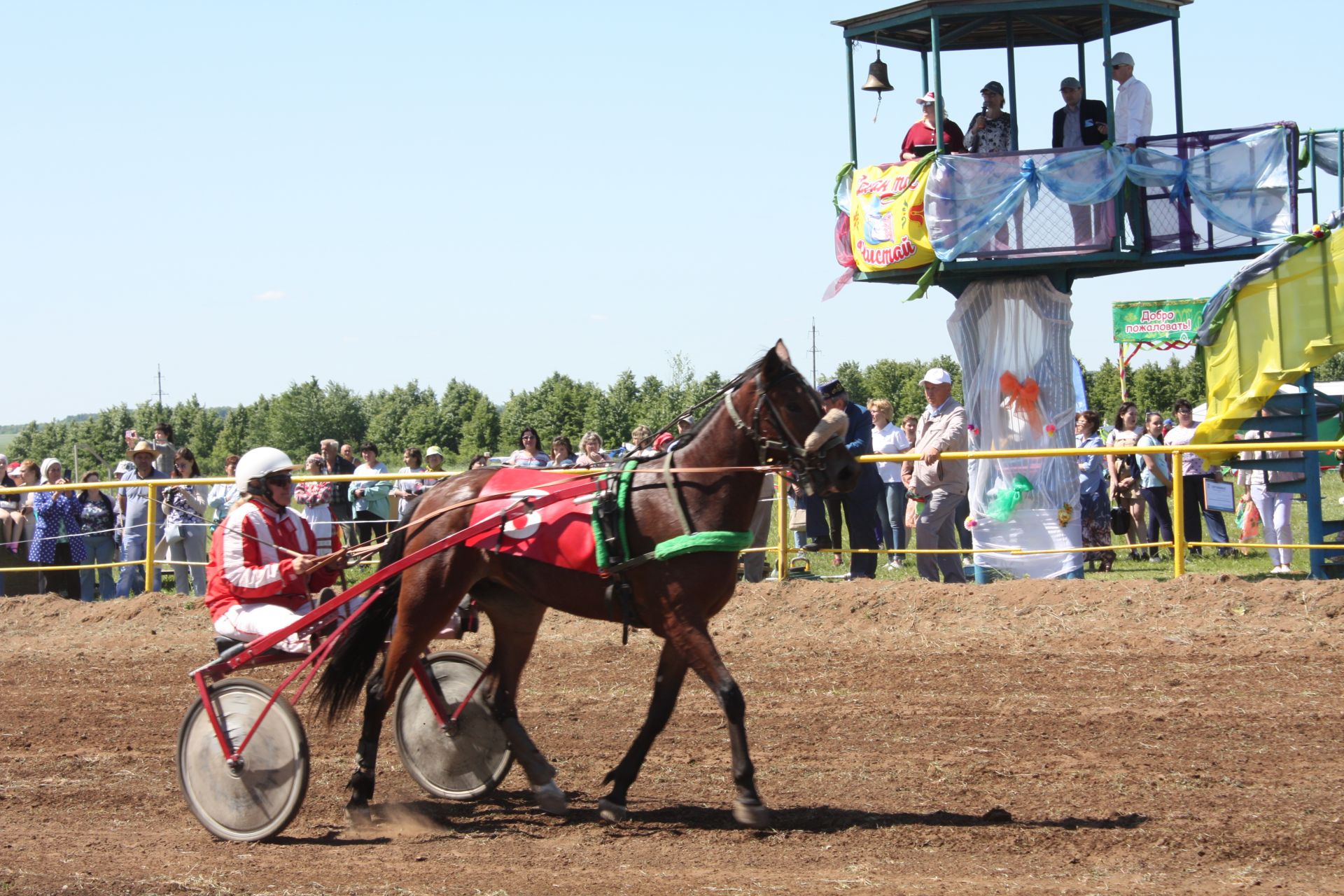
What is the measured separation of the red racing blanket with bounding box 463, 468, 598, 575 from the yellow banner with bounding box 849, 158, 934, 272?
24.2 feet

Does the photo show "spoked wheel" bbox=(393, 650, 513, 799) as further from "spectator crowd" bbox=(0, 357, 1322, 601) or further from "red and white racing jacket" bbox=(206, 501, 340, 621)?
"spectator crowd" bbox=(0, 357, 1322, 601)

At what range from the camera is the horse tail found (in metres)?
7.02

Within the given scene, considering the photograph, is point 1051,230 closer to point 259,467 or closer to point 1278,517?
point 1278,517

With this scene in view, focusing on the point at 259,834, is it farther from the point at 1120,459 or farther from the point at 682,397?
the point at 682,397

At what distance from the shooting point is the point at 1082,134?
44.4 feet

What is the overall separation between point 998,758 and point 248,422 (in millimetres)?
77329

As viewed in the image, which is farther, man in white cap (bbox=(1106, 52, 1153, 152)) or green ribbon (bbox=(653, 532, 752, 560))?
man in white cap (bbox=(1106, 52, 1153, 152))

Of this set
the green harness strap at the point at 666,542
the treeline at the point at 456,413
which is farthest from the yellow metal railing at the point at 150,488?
the treeline at the point at 456,413

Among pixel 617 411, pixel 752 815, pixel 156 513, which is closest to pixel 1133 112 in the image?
pixel 752 815

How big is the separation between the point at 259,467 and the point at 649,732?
232 cm

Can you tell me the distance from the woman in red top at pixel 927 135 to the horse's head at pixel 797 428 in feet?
26.1

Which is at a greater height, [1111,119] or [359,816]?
[1111,119]

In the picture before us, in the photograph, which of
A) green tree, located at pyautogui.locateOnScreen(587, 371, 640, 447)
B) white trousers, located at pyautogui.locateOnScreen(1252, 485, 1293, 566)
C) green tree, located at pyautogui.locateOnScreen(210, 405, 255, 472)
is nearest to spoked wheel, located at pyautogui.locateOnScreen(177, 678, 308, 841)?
white trousers, located at pyautogui.locateOnScreen(1252, 485, 1293, 566)

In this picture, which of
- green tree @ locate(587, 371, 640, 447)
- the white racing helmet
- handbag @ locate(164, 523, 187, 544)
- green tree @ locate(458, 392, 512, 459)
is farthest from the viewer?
green tree @ locate(458, 392, 512, 459)
